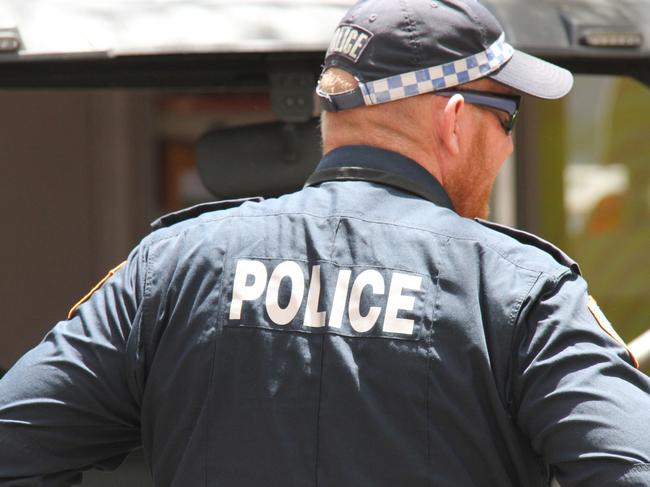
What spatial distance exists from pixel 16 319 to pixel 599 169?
3.19 m

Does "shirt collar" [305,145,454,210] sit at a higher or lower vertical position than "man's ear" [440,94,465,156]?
lower

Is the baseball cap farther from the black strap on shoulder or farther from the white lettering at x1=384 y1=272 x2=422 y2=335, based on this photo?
the white lettering at x1=384 y1=272 x2=422 y2=335

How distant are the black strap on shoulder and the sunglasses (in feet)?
0.53

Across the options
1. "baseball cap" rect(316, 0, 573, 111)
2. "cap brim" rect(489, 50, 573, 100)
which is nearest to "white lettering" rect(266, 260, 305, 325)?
"baseball cap" rect(316, 0, 573, 111)

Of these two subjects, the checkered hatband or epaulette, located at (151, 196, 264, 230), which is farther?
epaulette, located at (151, 196, 264, 230)

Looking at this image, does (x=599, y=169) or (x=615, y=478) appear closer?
(x=615, y=478)

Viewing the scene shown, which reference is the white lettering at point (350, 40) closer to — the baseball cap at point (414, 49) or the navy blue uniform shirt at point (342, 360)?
the baseball cap at point (414, 49)

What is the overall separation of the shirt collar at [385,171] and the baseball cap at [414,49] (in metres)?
0.09

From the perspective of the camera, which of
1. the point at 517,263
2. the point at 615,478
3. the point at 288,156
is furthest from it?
the point at 288,156

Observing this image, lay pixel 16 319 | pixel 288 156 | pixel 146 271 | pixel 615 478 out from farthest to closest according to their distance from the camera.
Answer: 1. pixel 16 319
2. pixel 288 156
3. pixel 146 271
4. pixel 615 478

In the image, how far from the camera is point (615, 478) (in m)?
1.55

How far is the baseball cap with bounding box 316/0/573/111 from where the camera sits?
6.01 feet

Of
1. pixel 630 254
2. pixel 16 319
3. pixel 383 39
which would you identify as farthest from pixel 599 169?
pixel 383 39

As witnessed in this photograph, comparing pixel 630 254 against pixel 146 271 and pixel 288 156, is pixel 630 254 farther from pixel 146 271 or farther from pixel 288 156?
pixel 146 271
